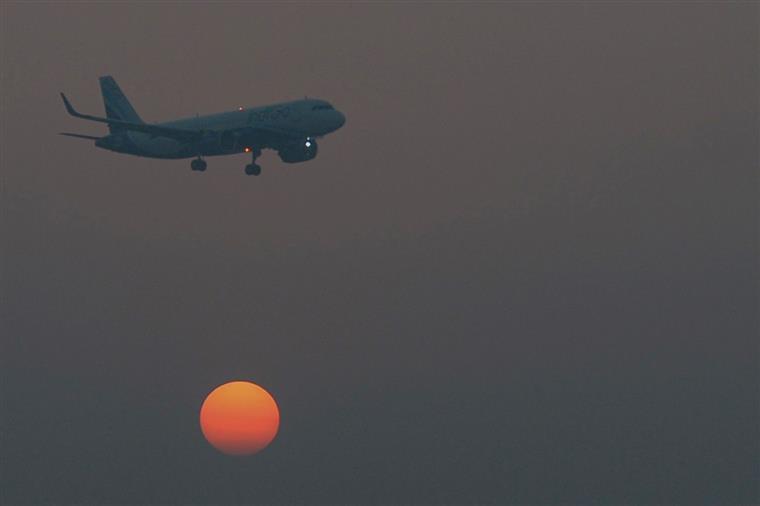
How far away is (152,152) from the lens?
3541 inches

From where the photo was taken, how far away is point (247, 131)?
81812 mm

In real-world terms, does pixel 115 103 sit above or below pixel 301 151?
above

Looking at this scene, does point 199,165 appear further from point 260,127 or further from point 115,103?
point 115,103

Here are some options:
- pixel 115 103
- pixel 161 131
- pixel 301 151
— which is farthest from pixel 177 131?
pixel 115 103

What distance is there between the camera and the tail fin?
333 ft

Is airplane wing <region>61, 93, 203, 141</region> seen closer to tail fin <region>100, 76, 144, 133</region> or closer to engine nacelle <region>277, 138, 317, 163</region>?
engine nacelle <region>277, 138, 317, 163</region>

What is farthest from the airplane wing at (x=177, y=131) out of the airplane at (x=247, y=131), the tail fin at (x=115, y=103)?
the tail fin at (x=115, y=103)

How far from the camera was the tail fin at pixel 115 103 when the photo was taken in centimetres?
10162

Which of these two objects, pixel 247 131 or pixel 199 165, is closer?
pixel 247 131

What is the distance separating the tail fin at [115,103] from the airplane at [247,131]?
1232cm

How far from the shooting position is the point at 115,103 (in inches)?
4045

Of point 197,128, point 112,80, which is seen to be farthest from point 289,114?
point 112,80

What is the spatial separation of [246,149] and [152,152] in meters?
9.94

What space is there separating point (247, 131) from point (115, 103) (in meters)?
24.2
